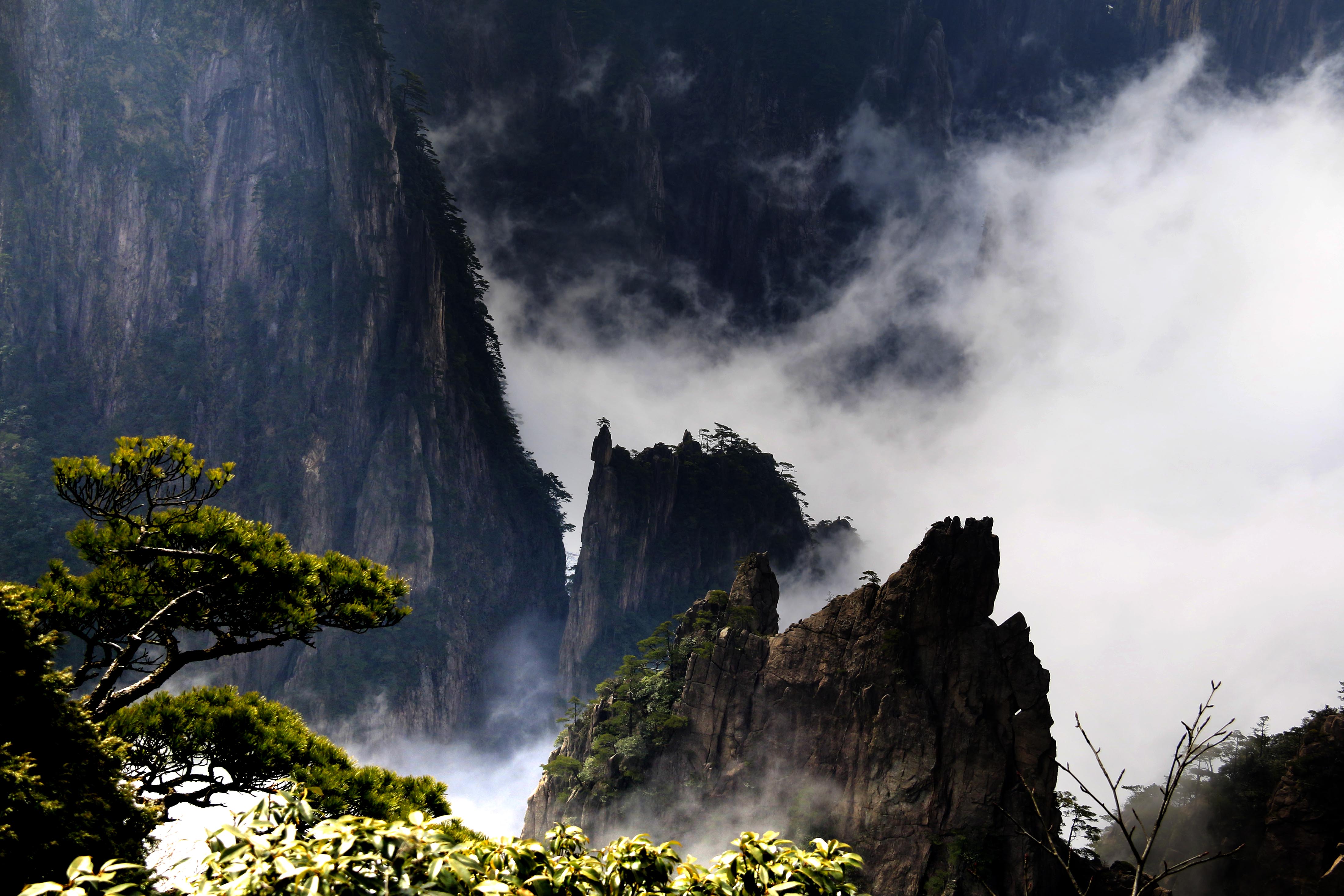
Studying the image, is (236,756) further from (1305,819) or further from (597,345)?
(597,345)

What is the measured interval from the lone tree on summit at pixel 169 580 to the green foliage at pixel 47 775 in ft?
6.11

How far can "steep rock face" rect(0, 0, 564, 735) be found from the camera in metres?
65.2

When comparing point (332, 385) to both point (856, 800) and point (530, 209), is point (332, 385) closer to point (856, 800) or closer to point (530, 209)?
point (530, 209)

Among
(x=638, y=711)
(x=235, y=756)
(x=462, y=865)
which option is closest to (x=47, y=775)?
(x=235, y=756)

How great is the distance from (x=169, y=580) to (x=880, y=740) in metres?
35.6

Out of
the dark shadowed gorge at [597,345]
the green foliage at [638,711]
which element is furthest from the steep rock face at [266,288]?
the green foliage at [638,711]

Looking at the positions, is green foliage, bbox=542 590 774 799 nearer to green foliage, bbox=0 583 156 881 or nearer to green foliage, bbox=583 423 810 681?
green foliage, bbox=583 423 810 681

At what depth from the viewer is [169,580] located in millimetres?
8695

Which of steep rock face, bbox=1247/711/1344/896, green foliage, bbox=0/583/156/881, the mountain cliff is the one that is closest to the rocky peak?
steep rock face, bbox=1247/711/1344/896

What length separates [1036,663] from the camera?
37812 millimetres

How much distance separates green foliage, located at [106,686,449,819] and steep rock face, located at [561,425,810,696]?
2712 inches

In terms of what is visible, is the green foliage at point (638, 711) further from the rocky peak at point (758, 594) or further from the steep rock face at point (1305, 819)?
the steep rock face at point (1305, 819)

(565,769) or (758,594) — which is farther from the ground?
(758,594)

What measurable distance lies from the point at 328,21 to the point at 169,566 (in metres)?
78.3
